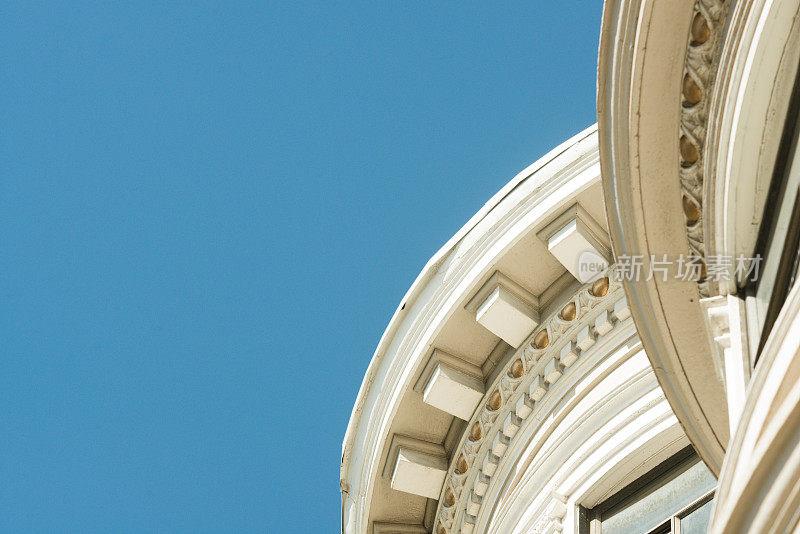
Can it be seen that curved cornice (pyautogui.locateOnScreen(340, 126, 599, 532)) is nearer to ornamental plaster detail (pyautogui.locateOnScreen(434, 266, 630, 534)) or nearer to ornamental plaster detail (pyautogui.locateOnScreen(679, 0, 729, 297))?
ornamental plaster detail (pyautogui.locateOnScreen(434, 266, 630, 534))

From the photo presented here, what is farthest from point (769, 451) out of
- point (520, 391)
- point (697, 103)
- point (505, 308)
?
point (520, 391)

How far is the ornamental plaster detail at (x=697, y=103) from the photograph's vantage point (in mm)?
4664

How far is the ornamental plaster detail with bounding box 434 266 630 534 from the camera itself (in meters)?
8.36

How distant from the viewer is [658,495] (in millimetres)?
6836

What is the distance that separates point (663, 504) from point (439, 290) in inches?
118

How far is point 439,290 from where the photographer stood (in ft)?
29.8

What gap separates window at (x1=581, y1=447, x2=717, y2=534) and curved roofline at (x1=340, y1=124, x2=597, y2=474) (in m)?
2.50

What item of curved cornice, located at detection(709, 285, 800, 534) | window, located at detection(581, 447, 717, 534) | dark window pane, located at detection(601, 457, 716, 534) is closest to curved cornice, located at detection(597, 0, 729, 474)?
window, located at detection(581, 447, 717, 534)

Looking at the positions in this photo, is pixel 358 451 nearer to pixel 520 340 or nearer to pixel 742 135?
pixel 520 340

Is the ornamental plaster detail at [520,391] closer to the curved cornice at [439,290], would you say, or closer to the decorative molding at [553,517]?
the decorative molding at [553,517]

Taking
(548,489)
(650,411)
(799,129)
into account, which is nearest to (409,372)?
(548,489)

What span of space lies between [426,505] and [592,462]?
2.74 meters

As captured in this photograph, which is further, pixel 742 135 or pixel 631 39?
pixel 631 39

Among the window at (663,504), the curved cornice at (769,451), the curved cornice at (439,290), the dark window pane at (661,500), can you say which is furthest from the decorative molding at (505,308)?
the curved cornice at (769,451)
